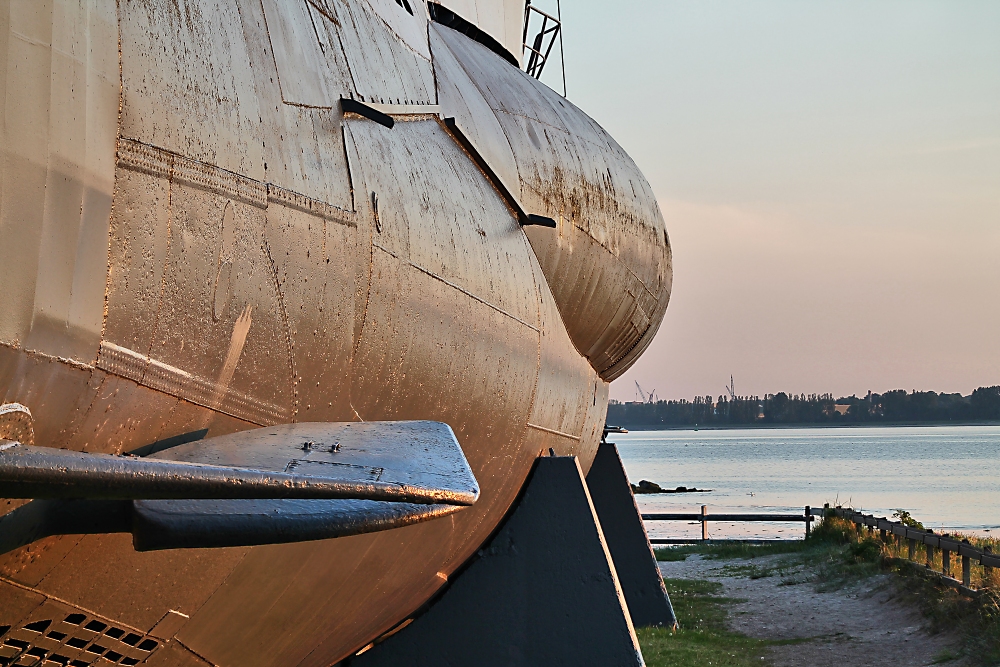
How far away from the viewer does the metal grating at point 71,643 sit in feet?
8.65

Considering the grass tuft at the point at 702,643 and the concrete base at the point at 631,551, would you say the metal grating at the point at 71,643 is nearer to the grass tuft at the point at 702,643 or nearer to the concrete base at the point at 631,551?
the grass tuft at the point at 702,643

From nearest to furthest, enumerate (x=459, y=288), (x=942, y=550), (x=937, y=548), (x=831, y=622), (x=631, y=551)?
(x=459, y=288) < (x=631, y=551) < (x=831, y=622) < (x=937, y=548) < (x=942, y=550)

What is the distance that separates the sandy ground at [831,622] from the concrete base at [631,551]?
1.36 m

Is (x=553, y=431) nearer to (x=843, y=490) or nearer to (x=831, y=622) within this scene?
(x=831, y=622)

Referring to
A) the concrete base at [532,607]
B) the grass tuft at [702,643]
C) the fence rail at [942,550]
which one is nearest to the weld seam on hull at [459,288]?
the concrete base at [532,607]

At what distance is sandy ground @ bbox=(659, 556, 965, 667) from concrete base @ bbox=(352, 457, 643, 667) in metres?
5.07

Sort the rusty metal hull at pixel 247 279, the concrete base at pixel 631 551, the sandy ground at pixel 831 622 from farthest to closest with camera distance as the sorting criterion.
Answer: the concrete base at pixel 631 551
the sandy ground at pixel 831 622
the rusty metal hull at pixel 247 279

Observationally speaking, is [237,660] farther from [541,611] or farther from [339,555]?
[541,611]

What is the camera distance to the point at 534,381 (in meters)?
5.77

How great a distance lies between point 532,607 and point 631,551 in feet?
18.7

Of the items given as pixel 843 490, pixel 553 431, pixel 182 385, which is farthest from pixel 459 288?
pixel 843 490

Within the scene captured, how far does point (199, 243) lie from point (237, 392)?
0.54m

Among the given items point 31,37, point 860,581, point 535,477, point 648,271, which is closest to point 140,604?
point 31,37

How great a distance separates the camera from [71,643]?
2797 millimetres
